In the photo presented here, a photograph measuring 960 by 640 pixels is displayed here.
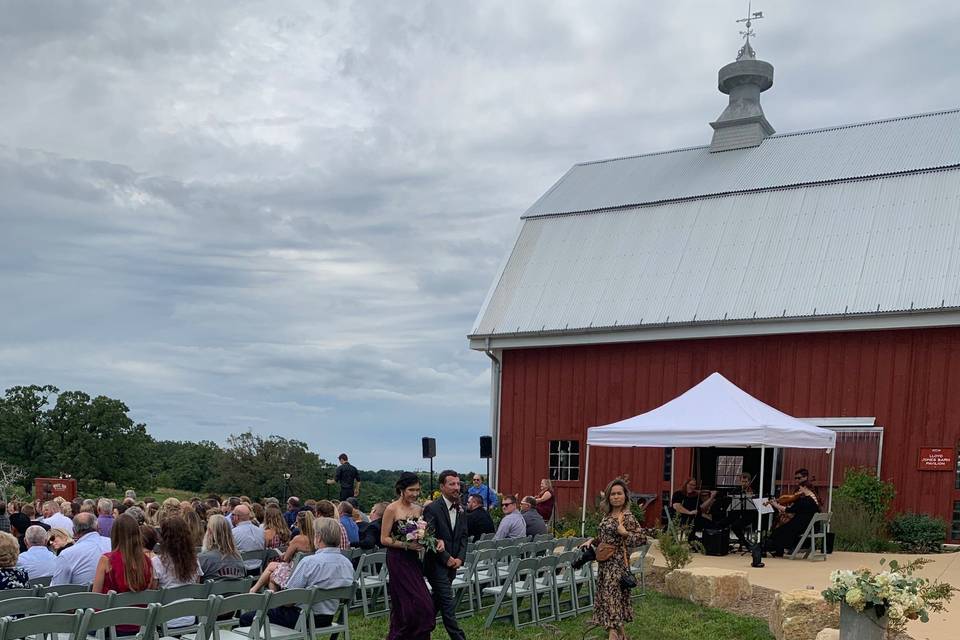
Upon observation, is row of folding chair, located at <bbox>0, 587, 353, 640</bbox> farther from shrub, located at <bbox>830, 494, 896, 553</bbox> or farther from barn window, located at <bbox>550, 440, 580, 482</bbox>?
barn window, located at <bbox>550, 440, 580, 482</bbox>

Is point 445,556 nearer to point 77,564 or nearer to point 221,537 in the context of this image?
point 221,537

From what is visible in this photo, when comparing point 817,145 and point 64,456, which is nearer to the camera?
point 817,145

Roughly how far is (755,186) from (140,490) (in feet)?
109

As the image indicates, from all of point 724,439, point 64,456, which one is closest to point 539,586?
point 724,439

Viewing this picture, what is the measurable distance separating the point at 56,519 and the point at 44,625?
20.9 feet

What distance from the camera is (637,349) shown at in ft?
62.3

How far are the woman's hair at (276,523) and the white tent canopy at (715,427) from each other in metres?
5.57

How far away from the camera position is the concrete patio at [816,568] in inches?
388

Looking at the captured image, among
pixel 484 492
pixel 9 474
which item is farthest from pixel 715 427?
pixel 9 474

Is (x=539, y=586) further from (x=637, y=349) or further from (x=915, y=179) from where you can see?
(x=915, y=179)

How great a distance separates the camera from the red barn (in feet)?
53.1

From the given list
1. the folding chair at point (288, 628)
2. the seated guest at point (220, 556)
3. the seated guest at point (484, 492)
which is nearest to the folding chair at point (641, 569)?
the seated guest at point (220, 556)

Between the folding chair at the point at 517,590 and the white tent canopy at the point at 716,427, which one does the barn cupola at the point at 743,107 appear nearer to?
the white tent canopy at the point at 716,427

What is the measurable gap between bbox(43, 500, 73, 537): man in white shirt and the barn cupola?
50.8 ft
